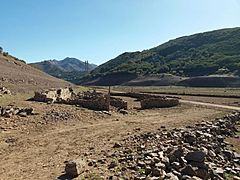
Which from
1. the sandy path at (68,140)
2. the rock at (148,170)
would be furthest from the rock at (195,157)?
the sandy path at (68,140)

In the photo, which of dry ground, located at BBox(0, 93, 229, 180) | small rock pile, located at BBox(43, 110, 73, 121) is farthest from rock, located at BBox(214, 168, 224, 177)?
small rock pile, located at BBox(43, 110, 73, 121)

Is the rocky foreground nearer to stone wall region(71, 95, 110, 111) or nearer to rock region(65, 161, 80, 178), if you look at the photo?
rock region(65, 161, 80, 178)

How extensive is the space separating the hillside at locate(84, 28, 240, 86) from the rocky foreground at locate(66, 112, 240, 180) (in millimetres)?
84041

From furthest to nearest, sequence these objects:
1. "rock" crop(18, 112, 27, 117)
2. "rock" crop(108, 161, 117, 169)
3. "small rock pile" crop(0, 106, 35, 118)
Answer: "rock" crop(18, 112, 27, 117)
"small rock pile" crop(0, 106, 35, 118)
"rock" crop(108, 161, 117, 169)

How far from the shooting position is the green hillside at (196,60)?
115625 millimetres

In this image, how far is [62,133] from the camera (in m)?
20.4

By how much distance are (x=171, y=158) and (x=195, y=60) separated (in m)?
128

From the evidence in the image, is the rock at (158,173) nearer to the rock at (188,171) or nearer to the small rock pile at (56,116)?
the rock at (188,171)

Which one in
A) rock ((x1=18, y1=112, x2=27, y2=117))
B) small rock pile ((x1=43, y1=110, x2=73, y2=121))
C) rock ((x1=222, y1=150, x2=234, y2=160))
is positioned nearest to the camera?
rock ((x1=222, y1=150, x2=234, y2=160))

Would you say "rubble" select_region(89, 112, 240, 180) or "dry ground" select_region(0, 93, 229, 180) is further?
"dry ground" select_region(0, 93, 229, 180)

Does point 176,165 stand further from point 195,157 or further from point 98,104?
point 98,104

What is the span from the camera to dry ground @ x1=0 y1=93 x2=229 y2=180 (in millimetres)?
14133

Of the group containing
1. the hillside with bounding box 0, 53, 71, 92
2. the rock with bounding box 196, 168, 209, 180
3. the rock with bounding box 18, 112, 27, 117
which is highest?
the hillside with bounding box 0, 53, 71, 92

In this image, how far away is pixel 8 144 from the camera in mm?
17656
